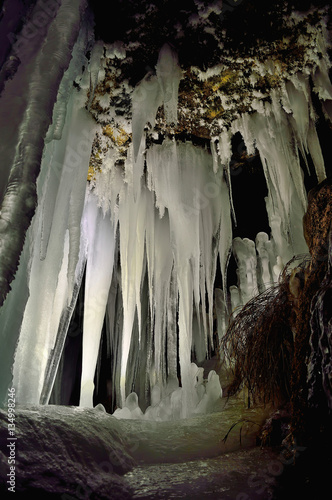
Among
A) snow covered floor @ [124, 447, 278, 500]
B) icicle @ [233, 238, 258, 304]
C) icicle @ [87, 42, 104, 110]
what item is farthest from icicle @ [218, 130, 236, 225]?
snow covered floor @ [124, 447, 278, 500]

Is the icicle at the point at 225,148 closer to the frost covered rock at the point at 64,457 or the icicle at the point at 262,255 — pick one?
the icicle at the point at 262,255

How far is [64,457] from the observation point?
5.59ft

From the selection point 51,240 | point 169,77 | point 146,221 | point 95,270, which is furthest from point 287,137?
point 95,270

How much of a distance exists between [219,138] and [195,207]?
898mm

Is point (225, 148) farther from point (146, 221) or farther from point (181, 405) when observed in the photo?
point (181, 405)

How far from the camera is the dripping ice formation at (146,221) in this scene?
122 inches

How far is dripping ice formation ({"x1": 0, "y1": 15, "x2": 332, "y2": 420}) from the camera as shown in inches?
122

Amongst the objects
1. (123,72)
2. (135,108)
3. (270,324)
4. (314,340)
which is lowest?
(314,340)

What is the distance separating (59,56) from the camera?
248 cm

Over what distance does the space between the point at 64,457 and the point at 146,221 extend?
3.74 m

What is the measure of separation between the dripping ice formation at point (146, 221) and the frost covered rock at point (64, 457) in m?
0.60

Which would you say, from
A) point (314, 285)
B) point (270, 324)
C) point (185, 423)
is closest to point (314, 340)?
point (314, 285)

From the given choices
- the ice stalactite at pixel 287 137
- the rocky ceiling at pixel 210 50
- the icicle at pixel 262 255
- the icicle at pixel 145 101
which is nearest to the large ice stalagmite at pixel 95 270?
the rocky ceiling at pixel 210 50

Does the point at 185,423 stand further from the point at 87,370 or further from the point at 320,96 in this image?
the point at 320,96
